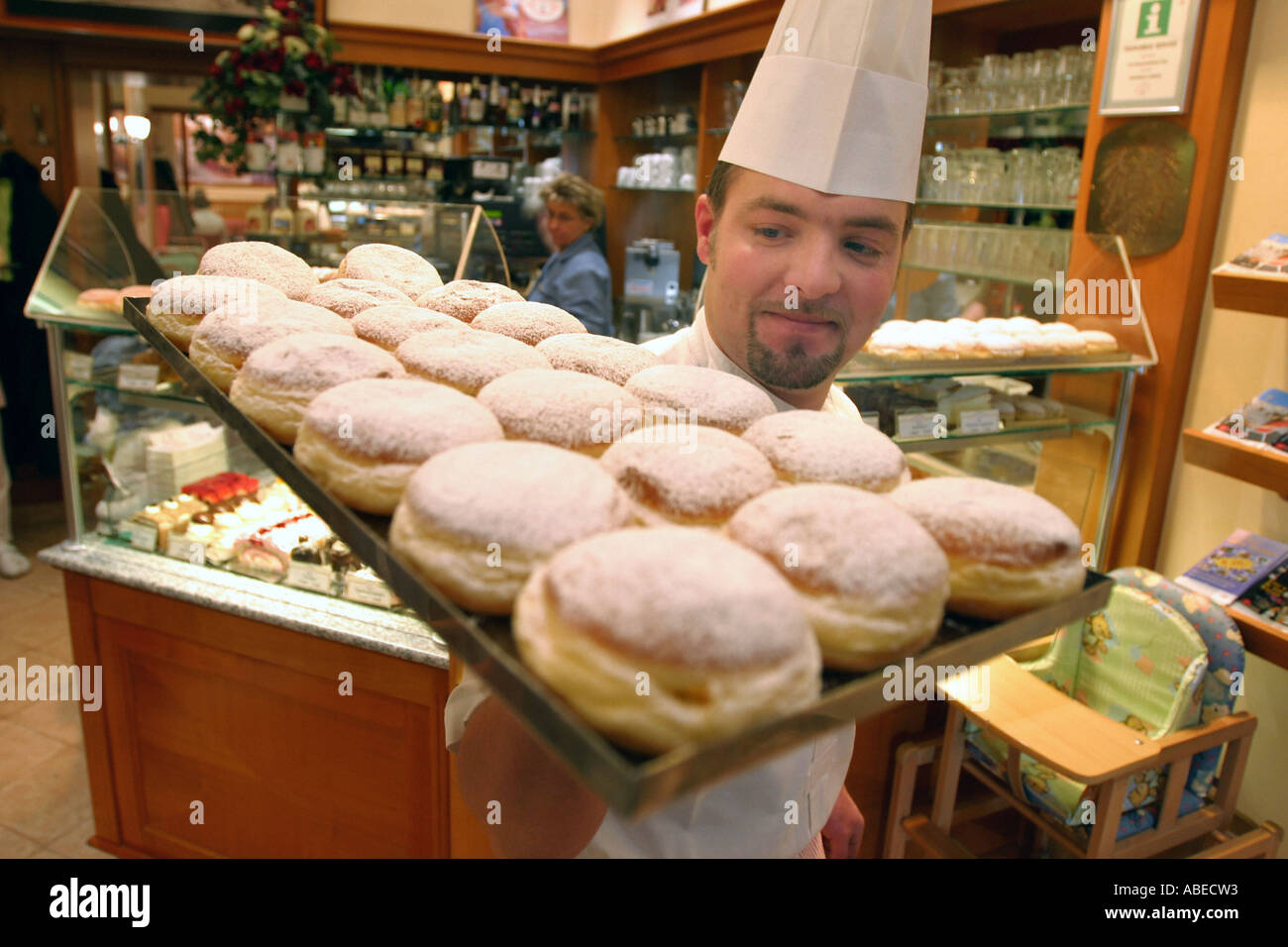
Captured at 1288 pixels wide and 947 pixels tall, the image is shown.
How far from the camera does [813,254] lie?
1302mm

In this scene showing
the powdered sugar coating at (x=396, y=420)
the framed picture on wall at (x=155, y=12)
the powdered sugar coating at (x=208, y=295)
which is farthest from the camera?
the framed picture on wall at (x=155, y=12)

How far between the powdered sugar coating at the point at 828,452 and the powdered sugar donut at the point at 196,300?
2.16 ft

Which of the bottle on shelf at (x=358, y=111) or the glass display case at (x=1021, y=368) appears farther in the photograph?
the bottle on shelf at (x=358, y=111)

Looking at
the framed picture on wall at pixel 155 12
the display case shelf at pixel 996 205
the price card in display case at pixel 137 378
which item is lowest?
the price card in display case at pixel 137 378

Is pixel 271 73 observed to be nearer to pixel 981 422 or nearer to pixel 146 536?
pixel 146 536

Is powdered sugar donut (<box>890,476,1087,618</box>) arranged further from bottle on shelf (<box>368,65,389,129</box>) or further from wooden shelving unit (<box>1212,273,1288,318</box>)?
bottle on shelf (<box>368,65,389,129</box>)

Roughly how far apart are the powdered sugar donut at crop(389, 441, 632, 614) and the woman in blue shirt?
11.8 ft

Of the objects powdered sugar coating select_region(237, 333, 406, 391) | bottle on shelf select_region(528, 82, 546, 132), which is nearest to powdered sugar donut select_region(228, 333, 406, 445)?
powdered sugar coating select_region(237, 333, 406, 391)

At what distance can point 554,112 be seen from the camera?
232 inches

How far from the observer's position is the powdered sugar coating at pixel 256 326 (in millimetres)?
978

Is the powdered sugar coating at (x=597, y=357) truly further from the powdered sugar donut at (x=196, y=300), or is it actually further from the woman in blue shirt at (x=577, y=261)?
the woman in blue shirt at (x=577, y=261)

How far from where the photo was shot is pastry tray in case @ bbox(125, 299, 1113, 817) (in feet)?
1.50

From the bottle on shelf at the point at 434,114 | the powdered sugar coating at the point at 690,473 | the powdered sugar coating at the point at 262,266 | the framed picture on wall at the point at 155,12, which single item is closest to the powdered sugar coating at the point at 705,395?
the powdered sugar coating at the point at 690,473
